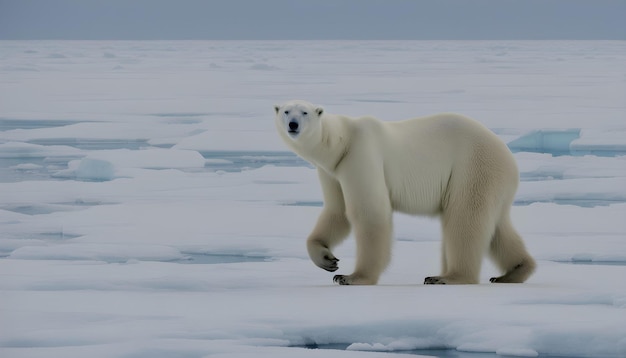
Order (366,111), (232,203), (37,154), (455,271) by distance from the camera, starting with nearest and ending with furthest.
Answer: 1. (455,271)
2. (232,203)
3. (37,154)
4. (366,111)

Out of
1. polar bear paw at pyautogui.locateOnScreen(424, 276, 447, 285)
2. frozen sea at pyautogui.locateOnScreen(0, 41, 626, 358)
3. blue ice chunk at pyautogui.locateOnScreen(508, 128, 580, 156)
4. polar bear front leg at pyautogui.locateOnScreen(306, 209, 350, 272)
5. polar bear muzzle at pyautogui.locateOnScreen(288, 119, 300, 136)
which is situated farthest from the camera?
blue ice chunk at pyautogui.locateOnScreen(508, 128, 580, 156)

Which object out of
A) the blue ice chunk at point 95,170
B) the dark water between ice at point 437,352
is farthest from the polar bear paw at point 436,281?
the blue ice chunk at point 95,170

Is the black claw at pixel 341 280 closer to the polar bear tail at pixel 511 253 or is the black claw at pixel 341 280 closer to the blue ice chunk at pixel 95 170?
the polar bear tail at pixel 511 253

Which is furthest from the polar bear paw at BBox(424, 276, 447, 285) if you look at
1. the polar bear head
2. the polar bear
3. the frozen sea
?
the polar bear head

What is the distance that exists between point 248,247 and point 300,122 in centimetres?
128

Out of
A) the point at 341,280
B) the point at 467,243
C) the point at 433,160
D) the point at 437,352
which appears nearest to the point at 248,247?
the point at 341,280

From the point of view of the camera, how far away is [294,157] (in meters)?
9.01

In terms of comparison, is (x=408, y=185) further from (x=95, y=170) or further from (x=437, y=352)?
(x=95, y=170)

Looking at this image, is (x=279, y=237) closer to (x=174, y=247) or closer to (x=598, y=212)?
(x=174, y=247)

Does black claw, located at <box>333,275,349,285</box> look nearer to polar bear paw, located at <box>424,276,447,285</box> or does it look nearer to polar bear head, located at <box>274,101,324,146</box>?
polar bear paw, located at <box>424,276,447,285</box>

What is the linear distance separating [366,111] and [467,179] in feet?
27.1

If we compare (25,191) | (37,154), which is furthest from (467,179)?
(37,154)

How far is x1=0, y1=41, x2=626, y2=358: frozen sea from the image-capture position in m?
3.01

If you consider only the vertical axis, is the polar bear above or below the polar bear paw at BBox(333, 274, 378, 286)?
above
